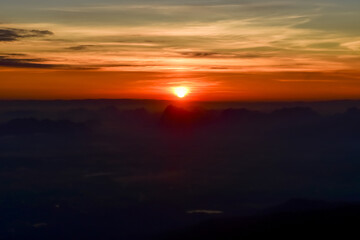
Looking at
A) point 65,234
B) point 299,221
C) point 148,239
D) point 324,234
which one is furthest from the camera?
point 65,234

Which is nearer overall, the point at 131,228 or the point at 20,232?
the point at 20,232

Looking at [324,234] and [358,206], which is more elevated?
[358,206]

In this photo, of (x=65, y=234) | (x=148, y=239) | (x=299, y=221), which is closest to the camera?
(x=299, y=221)

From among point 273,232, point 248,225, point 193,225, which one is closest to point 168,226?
point 193,225

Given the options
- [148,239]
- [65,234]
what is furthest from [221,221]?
[65,234]

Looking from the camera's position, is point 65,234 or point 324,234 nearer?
point 324,234

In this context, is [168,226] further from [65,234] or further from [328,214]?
[328,214]

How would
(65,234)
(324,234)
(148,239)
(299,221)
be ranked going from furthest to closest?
(65,234)
(148,239)
(299,221)
(324,234)

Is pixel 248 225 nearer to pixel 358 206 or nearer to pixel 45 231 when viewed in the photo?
pixel 358 206
